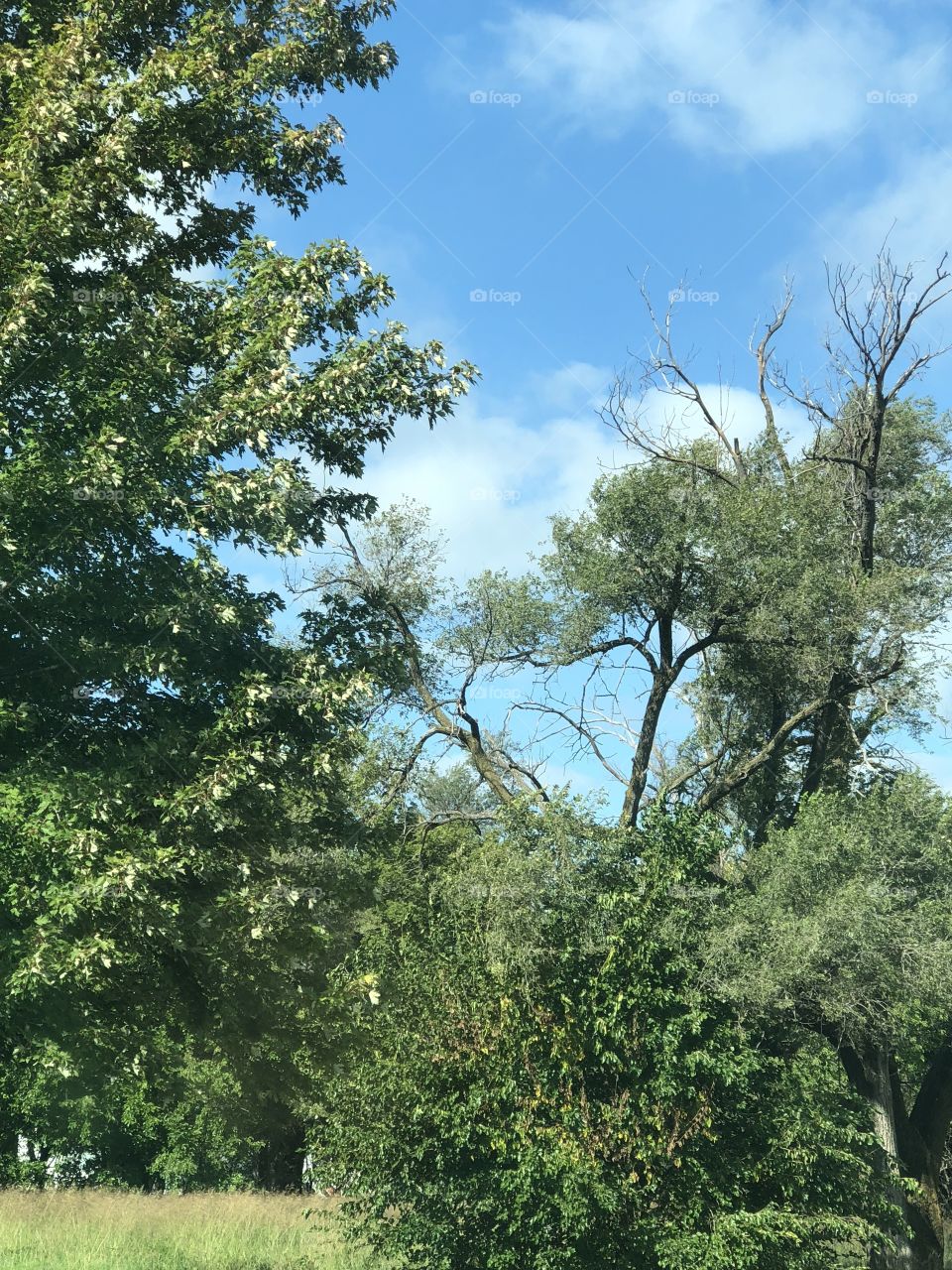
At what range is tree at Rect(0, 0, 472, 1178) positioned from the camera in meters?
12.2

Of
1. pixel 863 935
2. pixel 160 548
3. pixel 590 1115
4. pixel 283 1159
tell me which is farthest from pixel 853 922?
pixel 283 1159

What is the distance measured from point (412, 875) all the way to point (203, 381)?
1607cm

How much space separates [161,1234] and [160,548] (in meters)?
13.0

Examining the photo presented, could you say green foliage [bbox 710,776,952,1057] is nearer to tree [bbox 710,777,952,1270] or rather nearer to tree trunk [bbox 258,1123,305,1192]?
tree [bbox 710,777,952,1270]

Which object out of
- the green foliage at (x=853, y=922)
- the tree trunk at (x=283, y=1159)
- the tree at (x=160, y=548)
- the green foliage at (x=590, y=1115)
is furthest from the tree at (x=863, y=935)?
the tree trunk at (x=283, y=1159)

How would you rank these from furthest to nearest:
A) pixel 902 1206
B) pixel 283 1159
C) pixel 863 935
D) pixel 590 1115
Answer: pixel 283 1159, pixel 902 1206, pixel 863 935, pixel 590 1115

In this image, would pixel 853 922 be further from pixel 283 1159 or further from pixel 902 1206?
pixel 283 1159

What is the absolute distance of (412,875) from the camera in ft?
92.2

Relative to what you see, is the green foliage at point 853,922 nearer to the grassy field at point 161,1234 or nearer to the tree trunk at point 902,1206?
the tree trunk at point 902,1206

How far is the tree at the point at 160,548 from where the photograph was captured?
12.2m

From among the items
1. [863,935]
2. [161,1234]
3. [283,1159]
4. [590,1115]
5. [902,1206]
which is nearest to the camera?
[590,1115]

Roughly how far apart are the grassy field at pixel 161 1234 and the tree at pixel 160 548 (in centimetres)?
468

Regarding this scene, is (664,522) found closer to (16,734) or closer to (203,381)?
(203,381)

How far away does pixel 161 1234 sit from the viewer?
20.1m
